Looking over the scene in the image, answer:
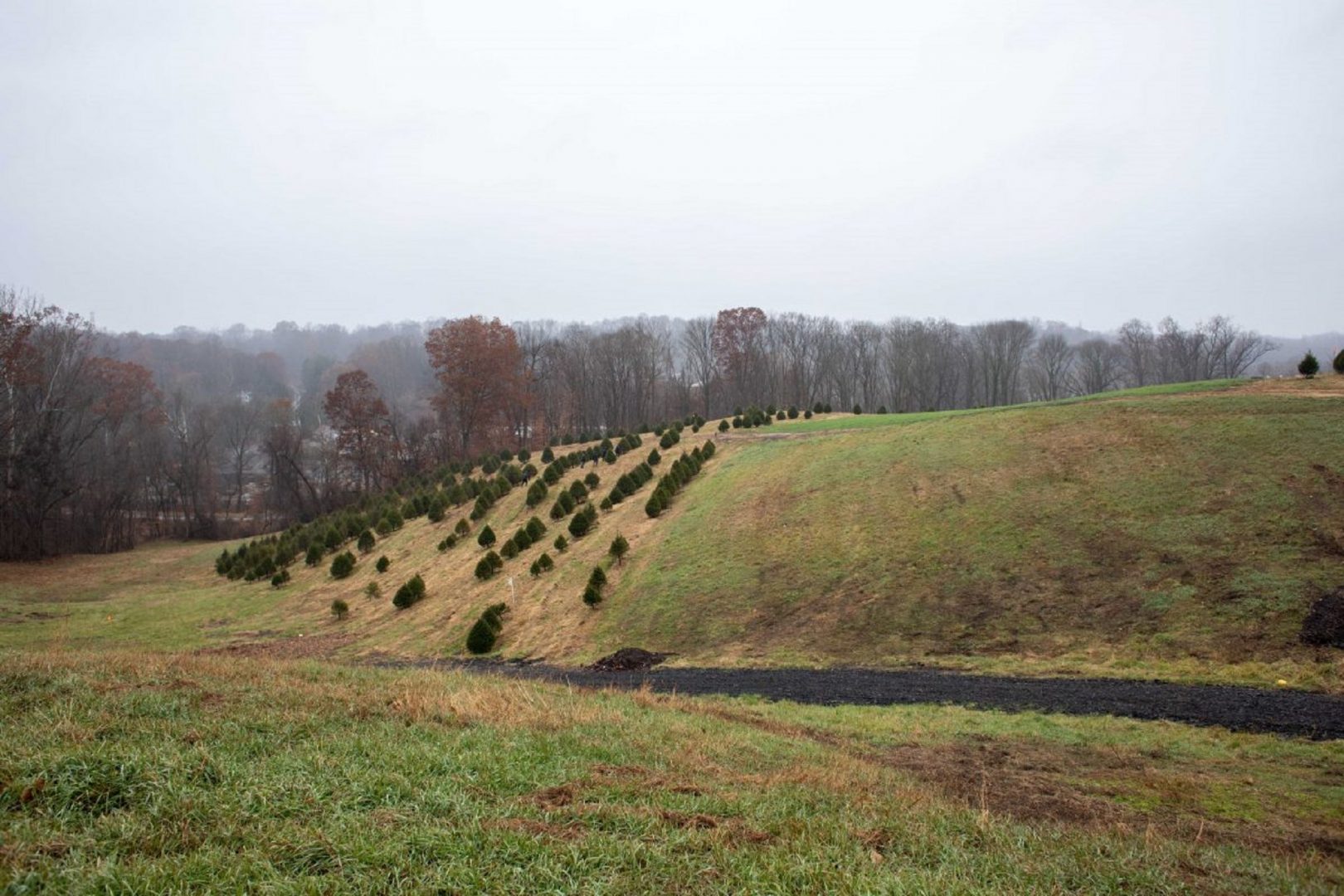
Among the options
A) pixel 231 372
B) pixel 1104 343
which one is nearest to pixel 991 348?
pixel 1104 343

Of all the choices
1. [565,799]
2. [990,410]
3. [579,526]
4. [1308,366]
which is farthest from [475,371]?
[565,799]

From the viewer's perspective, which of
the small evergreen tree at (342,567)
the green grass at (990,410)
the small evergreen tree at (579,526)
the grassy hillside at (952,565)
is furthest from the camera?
the small evergreen tree at (342,567)

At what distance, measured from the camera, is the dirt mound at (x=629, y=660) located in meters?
15.8

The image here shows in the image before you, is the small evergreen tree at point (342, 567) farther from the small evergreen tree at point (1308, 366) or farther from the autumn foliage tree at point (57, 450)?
the small evergreen tree at point (1308, 366)

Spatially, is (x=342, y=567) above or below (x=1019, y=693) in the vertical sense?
below

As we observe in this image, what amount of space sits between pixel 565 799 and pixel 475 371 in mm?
48132

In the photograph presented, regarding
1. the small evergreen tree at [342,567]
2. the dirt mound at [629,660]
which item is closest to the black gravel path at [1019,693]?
the dirt mound at [629,660]

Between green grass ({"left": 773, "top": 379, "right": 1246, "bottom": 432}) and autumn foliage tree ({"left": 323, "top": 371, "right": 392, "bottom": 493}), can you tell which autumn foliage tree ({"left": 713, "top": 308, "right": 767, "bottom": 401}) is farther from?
autumn foliage tree ({"left": 323, "top": 371, "right": 392, "bottom": 493})

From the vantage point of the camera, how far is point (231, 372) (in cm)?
9150

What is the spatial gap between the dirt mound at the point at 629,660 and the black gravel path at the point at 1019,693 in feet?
1.45

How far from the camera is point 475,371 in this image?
50438 millimetres

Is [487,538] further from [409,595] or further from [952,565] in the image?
[952,565]

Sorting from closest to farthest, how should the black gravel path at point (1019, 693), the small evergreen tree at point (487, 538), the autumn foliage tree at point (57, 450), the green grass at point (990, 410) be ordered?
1. the black gravel path at point (1019, 693)
2. the green grass at point (990, 410)
3. the small evergreen tree at point (487, 538)
4. the autumn foliage tree at point (57, 450)

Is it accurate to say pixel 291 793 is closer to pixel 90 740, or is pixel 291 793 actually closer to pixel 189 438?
pixel 90 740
